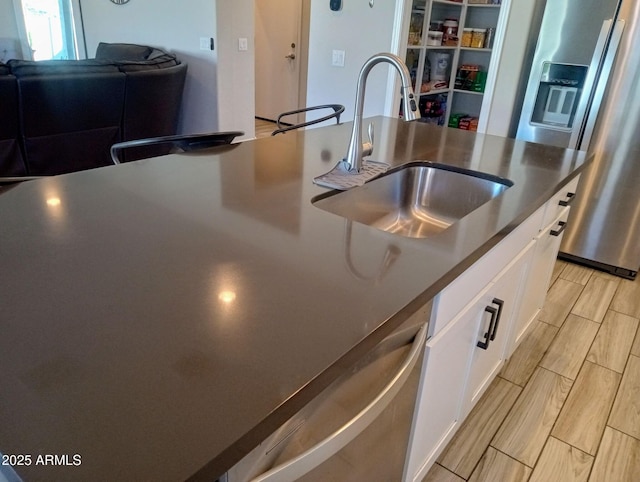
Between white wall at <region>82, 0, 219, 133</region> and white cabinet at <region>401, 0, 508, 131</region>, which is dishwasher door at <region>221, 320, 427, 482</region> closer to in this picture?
white cabinet at <region>401, 0, 508, 131</region>

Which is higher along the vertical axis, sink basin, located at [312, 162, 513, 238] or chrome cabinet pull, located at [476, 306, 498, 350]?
sink basin, located at [312, 162, 513, 238]

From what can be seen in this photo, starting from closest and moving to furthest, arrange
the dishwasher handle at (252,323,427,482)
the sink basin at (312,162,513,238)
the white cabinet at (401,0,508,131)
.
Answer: the dishwasher handle at (252,323,427,482), the sink basin at (312,162,513,238), the white cabinet at (401,0,508,131)

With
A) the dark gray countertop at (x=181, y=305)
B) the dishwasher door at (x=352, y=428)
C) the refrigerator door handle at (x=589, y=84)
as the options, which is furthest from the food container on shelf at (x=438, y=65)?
the dishwasher door at (x=352, y=428)

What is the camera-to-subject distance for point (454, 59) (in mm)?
4637

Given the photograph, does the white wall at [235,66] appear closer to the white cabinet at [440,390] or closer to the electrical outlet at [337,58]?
the electrical outlet at [337,58]

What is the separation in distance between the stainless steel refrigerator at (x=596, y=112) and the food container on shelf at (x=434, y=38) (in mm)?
1418

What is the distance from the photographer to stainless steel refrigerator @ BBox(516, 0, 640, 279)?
2672 mm

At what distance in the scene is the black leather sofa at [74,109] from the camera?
2975 millimetres

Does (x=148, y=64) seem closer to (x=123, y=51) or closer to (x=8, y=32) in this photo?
(x=123, y=51)

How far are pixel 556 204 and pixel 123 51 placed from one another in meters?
4.75

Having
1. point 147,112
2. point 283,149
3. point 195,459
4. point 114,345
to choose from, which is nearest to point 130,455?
point 195,459

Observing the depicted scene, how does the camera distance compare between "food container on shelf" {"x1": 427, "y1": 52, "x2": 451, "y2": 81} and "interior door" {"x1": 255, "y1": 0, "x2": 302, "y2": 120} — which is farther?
"interior door" {"x1": 255, "y1": 0, "x2": 302, "y2": 120}

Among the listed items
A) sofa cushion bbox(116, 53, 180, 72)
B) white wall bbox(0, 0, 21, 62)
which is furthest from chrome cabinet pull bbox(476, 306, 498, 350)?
white wall bbox(0, 0, 21, 62)

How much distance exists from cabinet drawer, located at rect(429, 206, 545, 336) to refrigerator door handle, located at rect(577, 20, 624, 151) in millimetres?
1665
